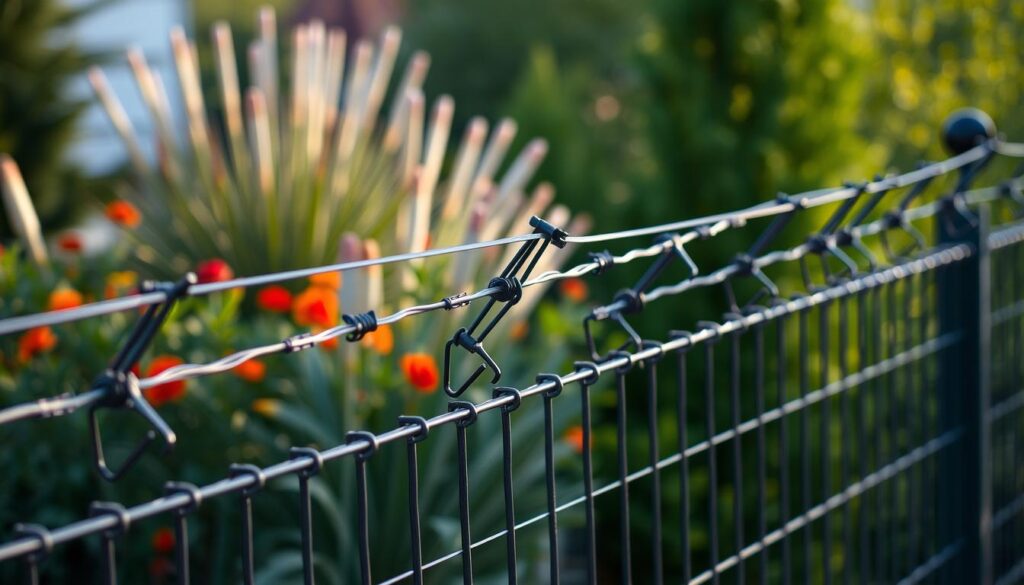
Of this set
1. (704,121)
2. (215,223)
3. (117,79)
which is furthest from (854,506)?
(117,79)

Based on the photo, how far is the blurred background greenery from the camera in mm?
3084

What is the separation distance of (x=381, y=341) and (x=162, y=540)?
0.77 m

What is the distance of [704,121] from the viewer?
4.68 m

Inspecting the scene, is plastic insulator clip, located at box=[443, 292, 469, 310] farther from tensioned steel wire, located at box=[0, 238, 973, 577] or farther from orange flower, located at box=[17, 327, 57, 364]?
orange flower, located at box=[17, 327, 57, 364]

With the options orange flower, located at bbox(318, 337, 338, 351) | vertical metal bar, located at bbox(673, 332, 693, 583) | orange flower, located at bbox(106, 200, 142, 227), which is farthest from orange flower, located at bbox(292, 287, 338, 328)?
vertical metal bar, located at bbox(673, 332, 693, 583)

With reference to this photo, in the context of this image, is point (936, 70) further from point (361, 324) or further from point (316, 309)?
point (361, 324)

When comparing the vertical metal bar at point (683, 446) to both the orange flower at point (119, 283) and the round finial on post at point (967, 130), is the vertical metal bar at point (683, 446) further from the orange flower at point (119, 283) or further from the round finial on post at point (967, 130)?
the orange flower at point (119, 283)

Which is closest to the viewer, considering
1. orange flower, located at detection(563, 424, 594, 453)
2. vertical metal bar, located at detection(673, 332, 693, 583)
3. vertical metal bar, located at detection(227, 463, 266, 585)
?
vertical metal bar, located at detection(227, 463, 266, 585)

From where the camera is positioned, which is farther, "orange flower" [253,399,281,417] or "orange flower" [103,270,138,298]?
"orange flower" [103,270,138,298]

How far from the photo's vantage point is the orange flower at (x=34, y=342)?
117 inches

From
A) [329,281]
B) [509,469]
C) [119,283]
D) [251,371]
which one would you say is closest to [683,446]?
[509,469]

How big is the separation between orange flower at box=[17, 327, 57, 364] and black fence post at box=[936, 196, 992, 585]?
2235mm

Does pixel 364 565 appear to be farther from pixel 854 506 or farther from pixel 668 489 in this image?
pixel 854 506

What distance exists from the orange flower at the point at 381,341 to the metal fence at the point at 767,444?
0.89 feet
